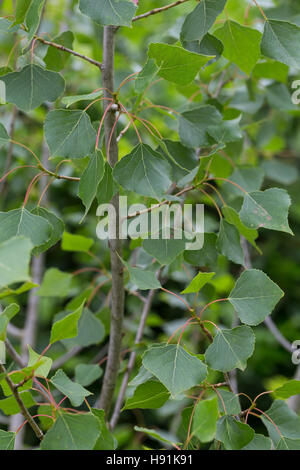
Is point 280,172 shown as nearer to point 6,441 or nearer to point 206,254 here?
point 206,254

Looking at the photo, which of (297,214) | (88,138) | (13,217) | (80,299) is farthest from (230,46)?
(297,214)

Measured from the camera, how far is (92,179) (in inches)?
25.2

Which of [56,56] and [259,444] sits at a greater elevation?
[56,56]

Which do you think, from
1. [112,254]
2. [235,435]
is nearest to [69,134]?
[112,254]

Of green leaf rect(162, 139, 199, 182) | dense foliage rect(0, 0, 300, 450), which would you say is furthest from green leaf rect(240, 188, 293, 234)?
green leaf rect(162, 139, 199, 182)

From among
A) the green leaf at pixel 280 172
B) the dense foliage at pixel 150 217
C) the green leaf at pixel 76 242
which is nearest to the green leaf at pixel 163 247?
the dense foliage at pixel 150 217

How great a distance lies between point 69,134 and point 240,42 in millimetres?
268

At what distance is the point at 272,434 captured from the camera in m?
0.71

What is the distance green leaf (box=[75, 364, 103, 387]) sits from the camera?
0.96m

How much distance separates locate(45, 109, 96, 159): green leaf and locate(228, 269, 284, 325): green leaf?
0.82 ft

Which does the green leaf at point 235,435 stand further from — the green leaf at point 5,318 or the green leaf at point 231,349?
the green leaf at point 5,318

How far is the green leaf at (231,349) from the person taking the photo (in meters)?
0.65

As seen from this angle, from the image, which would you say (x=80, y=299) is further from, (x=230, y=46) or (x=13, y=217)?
(x=230, y=46)

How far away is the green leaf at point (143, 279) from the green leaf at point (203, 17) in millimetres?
299
